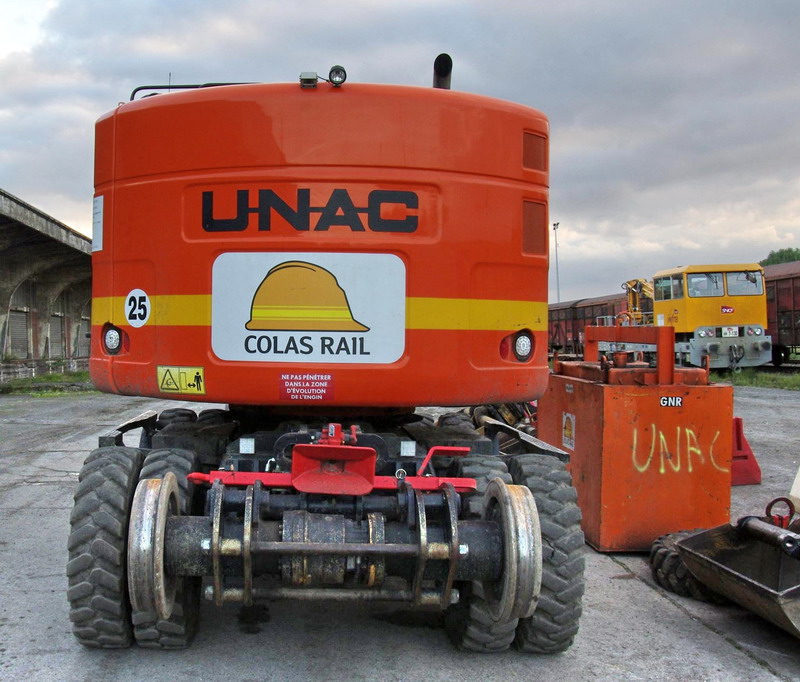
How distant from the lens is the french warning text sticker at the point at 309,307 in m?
3.74

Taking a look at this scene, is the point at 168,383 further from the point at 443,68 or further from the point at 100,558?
the point at 443,68

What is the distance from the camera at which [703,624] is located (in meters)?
4.61

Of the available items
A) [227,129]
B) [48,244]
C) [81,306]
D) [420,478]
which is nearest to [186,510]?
[420,478]

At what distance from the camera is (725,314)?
78.8 ft

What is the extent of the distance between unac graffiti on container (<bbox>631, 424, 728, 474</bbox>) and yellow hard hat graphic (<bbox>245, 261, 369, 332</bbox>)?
3158 millimetres

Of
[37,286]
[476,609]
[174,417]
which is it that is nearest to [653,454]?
[476,609]

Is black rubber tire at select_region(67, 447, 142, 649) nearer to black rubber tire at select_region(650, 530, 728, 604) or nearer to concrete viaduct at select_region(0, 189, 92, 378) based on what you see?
black rubber tire at select_region(650, 530, 728, 604)

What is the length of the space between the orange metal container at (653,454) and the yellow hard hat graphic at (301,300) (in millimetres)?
2896

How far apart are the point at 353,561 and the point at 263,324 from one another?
4.08ft

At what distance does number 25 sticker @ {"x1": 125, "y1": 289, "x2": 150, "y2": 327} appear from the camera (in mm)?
3996

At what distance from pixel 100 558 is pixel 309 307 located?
62.5 inches

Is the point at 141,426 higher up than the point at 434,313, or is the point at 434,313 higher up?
the point at 434,313

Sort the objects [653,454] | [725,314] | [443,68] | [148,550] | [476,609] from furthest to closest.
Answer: [725,314] → [653,454] → [443,68] → [476,609] → [148,550]

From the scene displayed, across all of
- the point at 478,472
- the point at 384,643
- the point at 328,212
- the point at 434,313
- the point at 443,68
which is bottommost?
the point at 384,643
